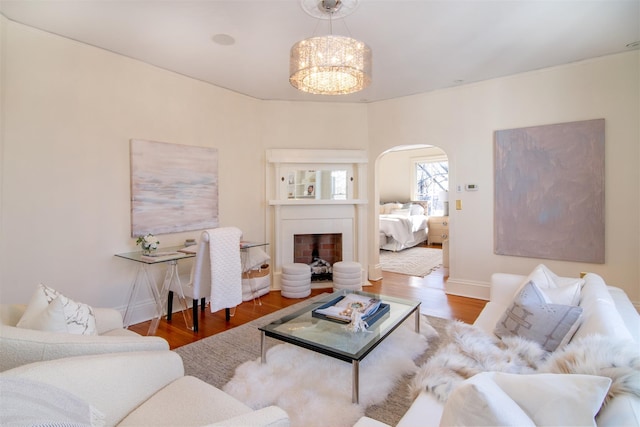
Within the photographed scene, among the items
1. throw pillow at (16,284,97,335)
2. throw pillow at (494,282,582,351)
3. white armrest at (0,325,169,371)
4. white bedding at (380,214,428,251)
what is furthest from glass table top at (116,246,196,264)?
white bedding at (380,214,428,251)

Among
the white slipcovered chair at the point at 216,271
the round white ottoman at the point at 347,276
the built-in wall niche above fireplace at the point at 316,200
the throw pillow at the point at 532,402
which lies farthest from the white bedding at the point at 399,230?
the throw pillow at the point at 532,402

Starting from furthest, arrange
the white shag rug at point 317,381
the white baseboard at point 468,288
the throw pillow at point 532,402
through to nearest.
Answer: the white baseboard at point 468,288, the white shag rug at point 317,381, the throw pillow at point 532,402

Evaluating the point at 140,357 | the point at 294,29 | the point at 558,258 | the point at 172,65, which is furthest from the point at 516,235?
the point at 172,65

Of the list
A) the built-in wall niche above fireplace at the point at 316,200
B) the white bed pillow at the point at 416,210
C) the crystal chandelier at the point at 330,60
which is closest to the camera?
the crystal chandelier at the point at 330,60

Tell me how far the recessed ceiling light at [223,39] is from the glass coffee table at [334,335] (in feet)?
8.21

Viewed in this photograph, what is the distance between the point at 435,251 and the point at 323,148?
4165 millimetres

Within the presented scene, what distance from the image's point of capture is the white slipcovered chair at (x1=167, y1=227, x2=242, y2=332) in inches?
115

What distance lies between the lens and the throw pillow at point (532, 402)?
753 mm

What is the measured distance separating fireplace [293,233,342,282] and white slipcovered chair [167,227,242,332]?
1.78 metres

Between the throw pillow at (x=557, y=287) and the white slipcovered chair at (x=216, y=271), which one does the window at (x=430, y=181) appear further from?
the white slipcovered chair at (x=216, y=271)

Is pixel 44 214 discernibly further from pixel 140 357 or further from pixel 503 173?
pixel 503 173

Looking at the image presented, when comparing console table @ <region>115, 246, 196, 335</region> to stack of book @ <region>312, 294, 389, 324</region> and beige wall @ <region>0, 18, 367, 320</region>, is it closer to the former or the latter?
beige wall @ <region>0, 18, 367, 320</region>

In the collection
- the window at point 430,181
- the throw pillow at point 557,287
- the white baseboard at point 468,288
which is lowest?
the white baseboard at point 468,288

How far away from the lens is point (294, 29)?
2645mm
